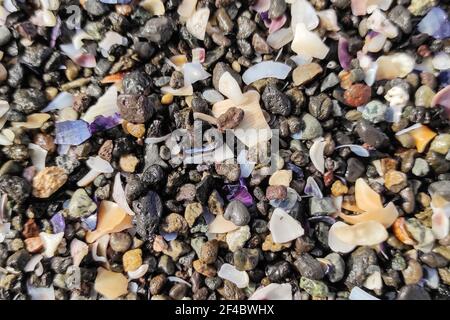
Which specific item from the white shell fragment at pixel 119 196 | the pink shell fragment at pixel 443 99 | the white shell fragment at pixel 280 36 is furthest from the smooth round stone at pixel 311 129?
the white shell fragment at pixel 119 196

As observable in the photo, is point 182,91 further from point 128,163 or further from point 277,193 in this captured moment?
point 277,193

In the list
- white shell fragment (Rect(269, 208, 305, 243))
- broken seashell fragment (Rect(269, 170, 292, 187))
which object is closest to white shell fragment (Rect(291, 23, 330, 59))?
broken seashell fragment (Rect(269, 170, 292, 187))

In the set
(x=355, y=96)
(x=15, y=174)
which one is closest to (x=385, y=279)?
(x=355, y=96)

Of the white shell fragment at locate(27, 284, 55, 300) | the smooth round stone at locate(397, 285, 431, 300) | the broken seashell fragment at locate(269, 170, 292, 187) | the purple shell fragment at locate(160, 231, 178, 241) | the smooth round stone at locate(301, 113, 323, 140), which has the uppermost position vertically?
the smooth round stone at locate(301, 113, 323, 140)

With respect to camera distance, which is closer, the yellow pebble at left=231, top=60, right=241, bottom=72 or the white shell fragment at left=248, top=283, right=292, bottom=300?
the white shell fragment at left=248, top=283, right=292, bottom=300

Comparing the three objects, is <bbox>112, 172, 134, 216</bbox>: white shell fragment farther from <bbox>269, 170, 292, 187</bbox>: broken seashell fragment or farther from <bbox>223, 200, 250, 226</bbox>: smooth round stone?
<bbox>269, 170, 292, 187</bbox>: broken seashell fragment

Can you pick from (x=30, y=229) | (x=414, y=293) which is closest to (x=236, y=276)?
(x=414, y=293)
